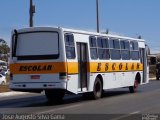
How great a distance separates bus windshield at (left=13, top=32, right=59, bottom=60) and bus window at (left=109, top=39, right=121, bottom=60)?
5.23m

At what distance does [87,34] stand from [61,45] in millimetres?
2625

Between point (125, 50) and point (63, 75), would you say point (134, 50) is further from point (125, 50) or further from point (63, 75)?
point (63, 75)

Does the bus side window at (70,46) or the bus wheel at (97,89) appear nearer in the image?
the bus side window at (70,46)

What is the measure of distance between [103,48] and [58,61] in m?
4.49

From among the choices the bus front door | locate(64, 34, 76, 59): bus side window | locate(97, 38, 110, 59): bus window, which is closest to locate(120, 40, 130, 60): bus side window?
locate(97, 38, 110, 59): bus window

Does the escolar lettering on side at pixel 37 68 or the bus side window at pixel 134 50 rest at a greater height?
the bus side window at pixel 134 50

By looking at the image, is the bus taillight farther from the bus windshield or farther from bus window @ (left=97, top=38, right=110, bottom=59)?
bus window @ (left=97, top=38, right=110, bottom=59)

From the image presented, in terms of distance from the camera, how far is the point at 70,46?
2078cm

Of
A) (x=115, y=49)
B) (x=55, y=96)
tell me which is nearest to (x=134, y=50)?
(x=115, y=49)

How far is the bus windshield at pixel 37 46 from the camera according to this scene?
20.5 metres

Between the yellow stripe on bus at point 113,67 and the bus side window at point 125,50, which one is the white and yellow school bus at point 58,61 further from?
the bus side window at point 125,50

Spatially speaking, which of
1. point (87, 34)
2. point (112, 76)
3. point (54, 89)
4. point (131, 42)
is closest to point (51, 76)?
point (54, 89)

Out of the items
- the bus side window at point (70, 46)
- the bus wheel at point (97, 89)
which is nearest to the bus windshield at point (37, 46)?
the bus side window at point (70, 46)

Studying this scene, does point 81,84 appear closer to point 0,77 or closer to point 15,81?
point 15,81
